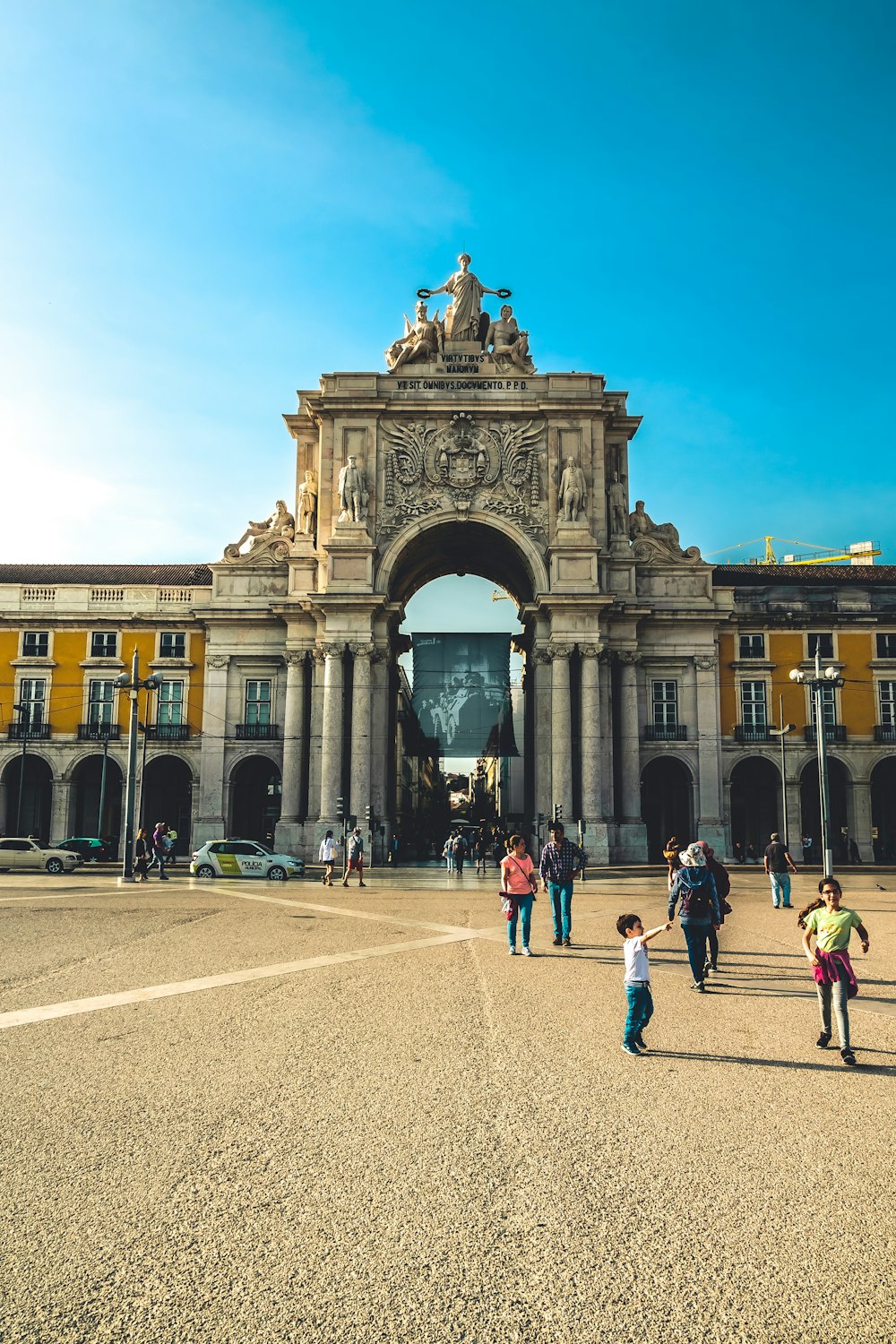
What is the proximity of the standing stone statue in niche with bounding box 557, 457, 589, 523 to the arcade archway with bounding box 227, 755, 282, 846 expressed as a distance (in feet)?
61.9

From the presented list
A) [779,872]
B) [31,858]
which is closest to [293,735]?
[31,858]

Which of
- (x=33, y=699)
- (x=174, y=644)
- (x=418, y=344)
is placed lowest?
(x=33, y=699)

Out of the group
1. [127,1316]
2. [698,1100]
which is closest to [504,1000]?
[698,1100]

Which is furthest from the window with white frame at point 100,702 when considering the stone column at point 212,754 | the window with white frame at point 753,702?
the window with white frame at point 753,702

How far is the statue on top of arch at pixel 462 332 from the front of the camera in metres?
47.1

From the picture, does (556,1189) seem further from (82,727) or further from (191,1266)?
(82,727)

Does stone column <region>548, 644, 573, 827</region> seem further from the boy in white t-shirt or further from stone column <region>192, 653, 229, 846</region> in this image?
the boy in white t-shirt

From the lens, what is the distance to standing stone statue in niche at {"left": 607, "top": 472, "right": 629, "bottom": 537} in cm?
4811

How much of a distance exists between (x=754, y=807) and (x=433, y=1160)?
1865 inches

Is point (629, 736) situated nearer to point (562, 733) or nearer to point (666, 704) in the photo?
point (666, 704)

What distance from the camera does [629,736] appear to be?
45.8 m

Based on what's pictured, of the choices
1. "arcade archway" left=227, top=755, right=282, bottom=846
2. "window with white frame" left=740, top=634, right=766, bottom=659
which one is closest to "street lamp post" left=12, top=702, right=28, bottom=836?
"arcade archway" left=227, top=755, right=282, bottom=846

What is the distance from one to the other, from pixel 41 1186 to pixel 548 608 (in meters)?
39.5

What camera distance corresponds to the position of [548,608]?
44344 mm
